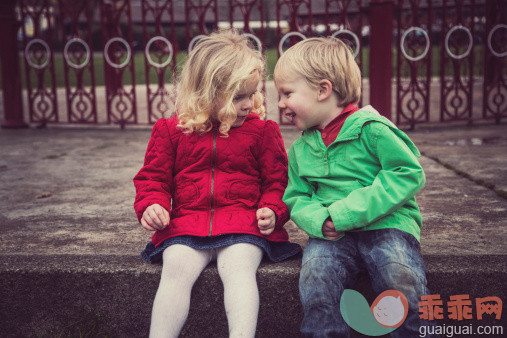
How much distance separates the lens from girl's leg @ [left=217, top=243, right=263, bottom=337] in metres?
1.81

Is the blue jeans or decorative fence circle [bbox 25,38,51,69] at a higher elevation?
decorative fence circle [bbox 25,38,51,69]

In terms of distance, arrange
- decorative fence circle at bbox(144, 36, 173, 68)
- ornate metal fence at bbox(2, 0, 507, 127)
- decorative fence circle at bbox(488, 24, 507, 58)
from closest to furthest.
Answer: ornate metal fence at bbox(2, 0, 507, 127)
decorative fence circle at bbox(488, 24, 507, 58)
decorative fence circle at bbox(144, 36, 173, 68)

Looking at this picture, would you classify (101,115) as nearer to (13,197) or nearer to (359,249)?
(13,197)

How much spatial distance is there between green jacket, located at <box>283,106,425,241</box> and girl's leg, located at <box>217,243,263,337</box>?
23 centimetres

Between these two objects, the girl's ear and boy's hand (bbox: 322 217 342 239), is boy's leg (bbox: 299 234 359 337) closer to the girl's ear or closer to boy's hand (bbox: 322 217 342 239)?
boy's hand (bbox: 322 217 342 239)

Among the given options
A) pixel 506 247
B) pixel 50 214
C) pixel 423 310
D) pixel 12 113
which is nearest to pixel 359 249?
pixel 423 310

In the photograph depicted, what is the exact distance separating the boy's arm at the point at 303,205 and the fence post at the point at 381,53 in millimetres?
3372

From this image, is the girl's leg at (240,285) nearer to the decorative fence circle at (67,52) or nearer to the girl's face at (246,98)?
the girl's face at (246,98)

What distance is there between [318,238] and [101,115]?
5.73 metres

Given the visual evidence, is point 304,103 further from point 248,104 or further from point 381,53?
point 381,53
